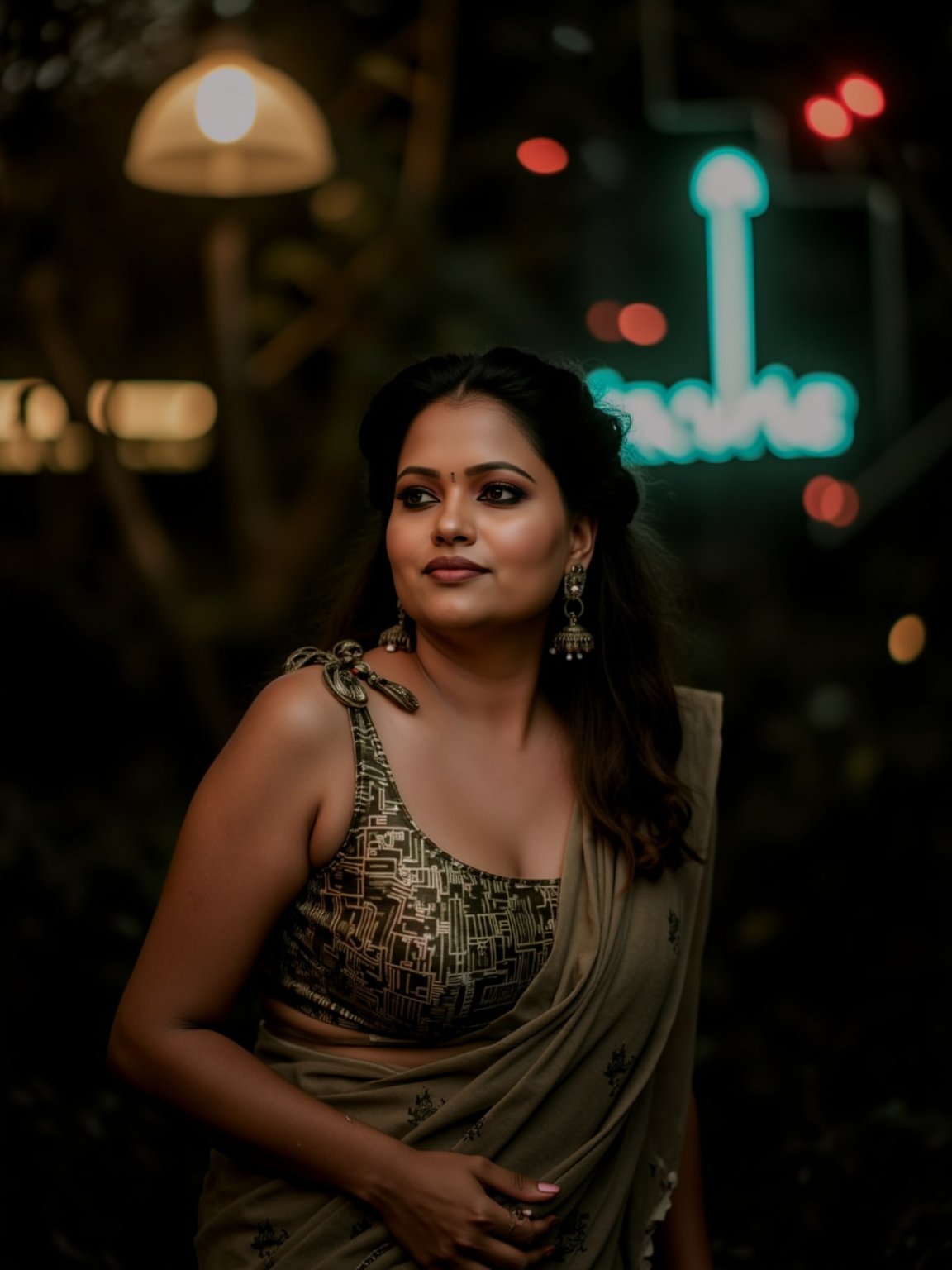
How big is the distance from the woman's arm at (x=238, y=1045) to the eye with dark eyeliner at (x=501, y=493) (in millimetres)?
425

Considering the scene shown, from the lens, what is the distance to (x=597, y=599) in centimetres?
239

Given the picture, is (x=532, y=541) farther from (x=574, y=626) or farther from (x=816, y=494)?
(x=816, y=494)

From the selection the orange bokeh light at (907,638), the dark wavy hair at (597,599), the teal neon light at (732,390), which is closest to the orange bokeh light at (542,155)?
the teal neon light at (732,390)

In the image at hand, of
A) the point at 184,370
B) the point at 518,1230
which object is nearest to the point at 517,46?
the point at 184,370

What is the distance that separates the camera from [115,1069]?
192 cm

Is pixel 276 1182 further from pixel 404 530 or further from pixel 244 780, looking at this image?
pixel 404 530

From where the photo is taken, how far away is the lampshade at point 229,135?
4.00 m

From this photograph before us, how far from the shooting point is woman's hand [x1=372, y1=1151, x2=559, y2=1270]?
1815 mm

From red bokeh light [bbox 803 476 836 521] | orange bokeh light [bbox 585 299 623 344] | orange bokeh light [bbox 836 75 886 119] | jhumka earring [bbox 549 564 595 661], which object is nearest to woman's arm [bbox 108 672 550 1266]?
jhumka earring [bbox 549 564 595 661]

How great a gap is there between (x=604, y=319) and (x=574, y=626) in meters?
4.28

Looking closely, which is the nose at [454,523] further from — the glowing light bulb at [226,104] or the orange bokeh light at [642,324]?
the orange bokeh light at [642,324]

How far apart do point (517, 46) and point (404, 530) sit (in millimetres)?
3892

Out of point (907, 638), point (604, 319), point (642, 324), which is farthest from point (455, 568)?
point (604, 319)

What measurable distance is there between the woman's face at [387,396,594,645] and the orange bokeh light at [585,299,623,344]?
427 centimetres
